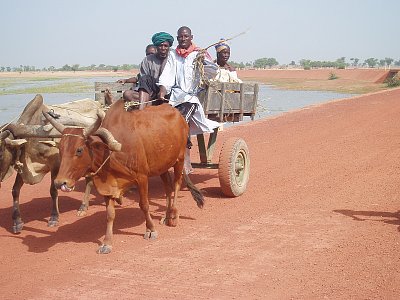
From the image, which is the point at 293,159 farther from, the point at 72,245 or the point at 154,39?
the point at 72,245

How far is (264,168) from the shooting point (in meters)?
10.0

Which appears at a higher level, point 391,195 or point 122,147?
point 122,147

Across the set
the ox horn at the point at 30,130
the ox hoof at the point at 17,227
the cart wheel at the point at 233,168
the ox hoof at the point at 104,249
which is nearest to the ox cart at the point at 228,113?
the cart wheel at the point at 233,168

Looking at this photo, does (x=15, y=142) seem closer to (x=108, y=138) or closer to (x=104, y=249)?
(x=108, y=138)

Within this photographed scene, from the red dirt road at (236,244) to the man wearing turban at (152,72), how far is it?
170 centimetres

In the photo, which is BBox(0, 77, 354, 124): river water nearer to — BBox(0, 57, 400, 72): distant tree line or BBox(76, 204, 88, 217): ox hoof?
BBox(76, 204, 88, 217): ox hoof

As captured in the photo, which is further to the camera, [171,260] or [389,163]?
[389,163]

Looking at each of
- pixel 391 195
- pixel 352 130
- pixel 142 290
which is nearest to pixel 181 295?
pixel 142 290

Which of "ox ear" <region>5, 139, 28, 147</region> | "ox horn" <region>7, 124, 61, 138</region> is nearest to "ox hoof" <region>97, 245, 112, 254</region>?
"ox horn" <region>7, 124, 61, 138</region>

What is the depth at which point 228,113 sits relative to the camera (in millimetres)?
8188

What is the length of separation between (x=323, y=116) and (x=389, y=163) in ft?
32.1

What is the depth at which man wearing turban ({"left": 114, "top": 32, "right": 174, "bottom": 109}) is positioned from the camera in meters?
6.82

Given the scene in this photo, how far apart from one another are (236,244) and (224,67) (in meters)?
4.30

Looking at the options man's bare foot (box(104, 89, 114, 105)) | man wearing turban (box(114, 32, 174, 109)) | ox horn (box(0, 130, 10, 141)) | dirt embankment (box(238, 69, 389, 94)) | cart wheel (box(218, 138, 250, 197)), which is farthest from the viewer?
dirt embankment (box(238, 69, 389, 94))
